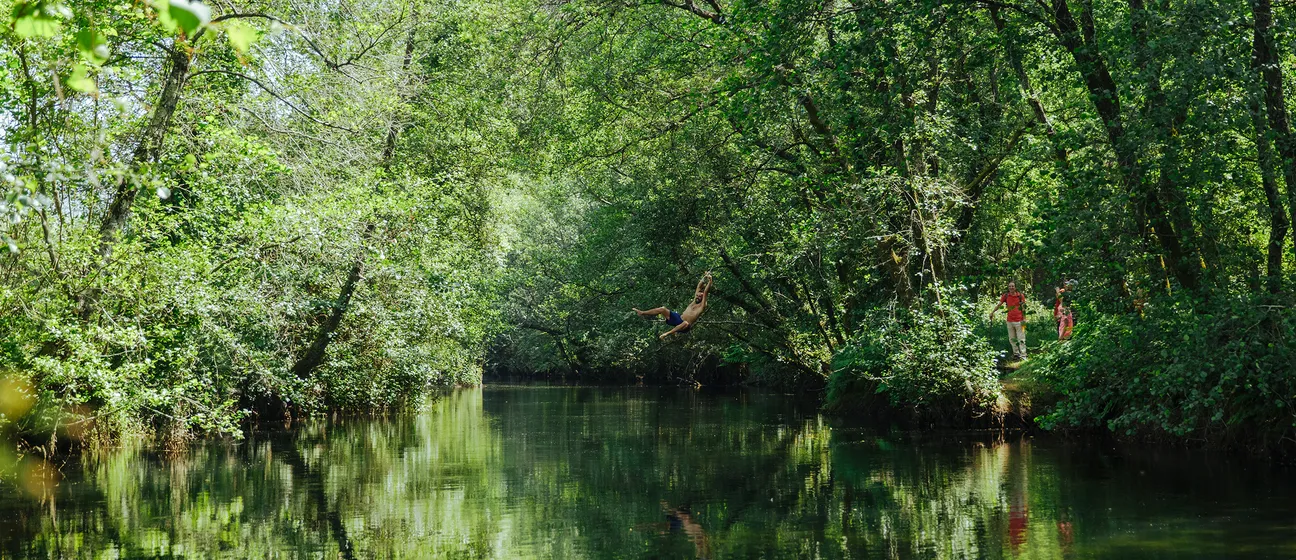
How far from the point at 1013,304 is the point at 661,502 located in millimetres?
11654

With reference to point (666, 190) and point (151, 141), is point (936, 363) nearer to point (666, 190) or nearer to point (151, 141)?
point (666, 190)

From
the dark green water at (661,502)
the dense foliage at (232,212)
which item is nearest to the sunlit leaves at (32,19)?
the dense foliage at (232,212)

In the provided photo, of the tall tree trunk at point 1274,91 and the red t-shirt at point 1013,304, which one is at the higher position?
the tall tree trunk at point 1274,91

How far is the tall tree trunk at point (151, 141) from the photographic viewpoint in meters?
16.4

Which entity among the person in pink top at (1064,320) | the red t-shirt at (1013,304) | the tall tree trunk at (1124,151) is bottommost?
the person in pink top at (1064,320)

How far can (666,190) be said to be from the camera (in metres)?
A: 32.2

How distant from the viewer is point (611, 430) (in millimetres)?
25438

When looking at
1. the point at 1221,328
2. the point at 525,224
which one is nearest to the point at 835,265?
the point at 1221,328

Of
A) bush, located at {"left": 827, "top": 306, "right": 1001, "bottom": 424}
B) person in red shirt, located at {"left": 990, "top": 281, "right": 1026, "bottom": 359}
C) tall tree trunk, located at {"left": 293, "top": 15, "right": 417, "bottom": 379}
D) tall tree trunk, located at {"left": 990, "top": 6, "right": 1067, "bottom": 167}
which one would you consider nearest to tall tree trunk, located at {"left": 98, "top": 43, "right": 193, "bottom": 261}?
tall tree trunk, located at {"left": 293, "top": 15, "right": 417, "bottom": 379}

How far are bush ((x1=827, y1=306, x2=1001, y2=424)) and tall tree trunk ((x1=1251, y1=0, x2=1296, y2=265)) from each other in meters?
6.74

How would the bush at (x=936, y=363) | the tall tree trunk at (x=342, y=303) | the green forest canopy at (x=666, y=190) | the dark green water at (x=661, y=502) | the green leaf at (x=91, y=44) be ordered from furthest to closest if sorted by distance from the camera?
1. the tall tree trunk at (x=342, y=303)
2. the bush at (x=936, y=363)
3. the green forest canopy at (x=666, y=190)
4. the dark green water at (x=661, y=502)
5. the green leaf at (x=91, y=44)

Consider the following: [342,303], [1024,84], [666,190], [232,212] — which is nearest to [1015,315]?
[1024,84]

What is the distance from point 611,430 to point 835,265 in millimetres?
8323

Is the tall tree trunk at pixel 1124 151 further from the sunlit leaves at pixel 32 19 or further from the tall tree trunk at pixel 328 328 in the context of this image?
the tall tree trunk at pixel 328 328
